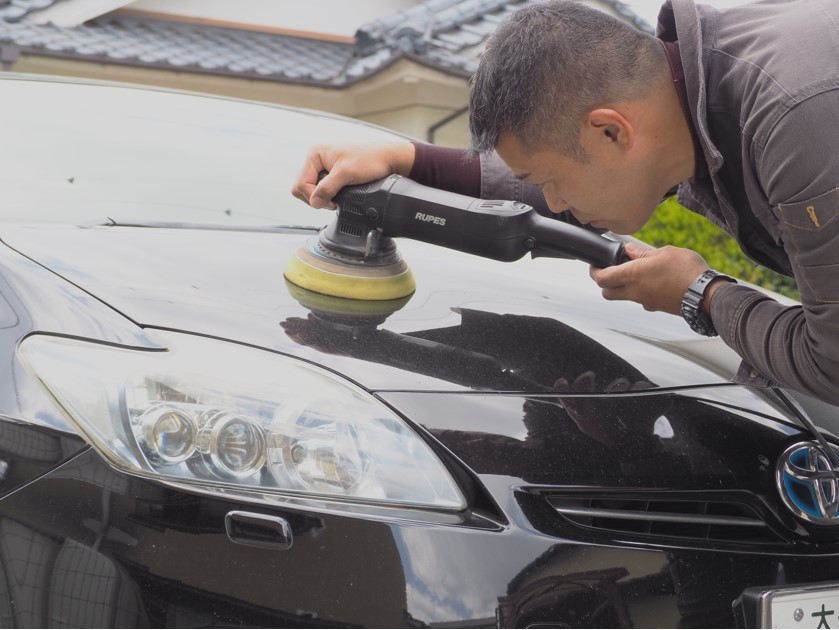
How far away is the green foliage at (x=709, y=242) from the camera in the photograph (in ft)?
17.3

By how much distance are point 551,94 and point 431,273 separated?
0.55 m

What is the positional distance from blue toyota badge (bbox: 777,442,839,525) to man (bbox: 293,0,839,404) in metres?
0.13

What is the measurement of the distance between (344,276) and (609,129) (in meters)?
0.52

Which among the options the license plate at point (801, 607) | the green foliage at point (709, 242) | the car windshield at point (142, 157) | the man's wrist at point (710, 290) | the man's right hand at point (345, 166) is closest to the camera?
the license plate at point (801, 607)

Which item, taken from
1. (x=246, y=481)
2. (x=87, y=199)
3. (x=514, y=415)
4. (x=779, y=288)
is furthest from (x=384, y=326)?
(x=779, y=288)

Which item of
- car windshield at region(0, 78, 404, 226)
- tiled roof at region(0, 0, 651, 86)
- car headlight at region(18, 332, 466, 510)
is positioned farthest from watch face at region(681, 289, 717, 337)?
tiled roof at region(0, 0, 651, 86)

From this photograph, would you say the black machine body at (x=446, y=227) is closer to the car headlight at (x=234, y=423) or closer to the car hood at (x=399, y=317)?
the car hood at (x=399, y=317)

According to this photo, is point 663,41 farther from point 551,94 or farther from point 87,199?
point 87,199

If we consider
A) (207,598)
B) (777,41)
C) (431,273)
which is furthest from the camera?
(431,273)

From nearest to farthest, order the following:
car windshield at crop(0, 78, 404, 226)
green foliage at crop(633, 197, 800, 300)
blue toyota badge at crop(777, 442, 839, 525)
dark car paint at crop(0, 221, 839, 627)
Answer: dark car paint at crop(0, 221, 839, 627) → blue toyota badge at crop(777, 442, 839, 525) → car windshield at crop(0, 78, 404, 226) → green foliage at crop(633, 197, 800, 300)

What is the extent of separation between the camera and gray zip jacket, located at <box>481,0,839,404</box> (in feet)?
4.26

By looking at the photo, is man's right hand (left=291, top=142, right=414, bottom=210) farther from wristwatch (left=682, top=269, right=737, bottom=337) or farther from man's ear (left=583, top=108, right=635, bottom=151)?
wristwatch (left=682, top=269, right=737, bottom=337)

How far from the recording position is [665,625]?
1344mm

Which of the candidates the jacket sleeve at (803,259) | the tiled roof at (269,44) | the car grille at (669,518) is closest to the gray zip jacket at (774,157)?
the jacket sleeve at (803,259)
